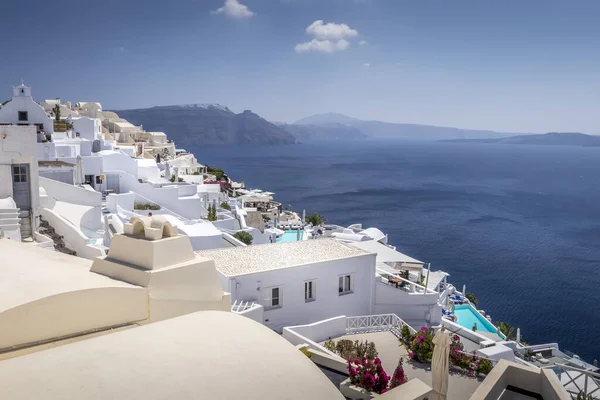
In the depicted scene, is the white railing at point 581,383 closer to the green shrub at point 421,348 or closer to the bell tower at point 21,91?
the green shrub at point 421,348

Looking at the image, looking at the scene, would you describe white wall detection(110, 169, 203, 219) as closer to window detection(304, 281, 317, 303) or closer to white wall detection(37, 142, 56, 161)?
white wall detection(37, 142, 56, 161)

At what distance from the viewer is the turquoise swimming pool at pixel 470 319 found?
30688 mm

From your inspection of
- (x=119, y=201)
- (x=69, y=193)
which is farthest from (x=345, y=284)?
(x=119, y=201)

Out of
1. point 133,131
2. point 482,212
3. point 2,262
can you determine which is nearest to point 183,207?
point 2,262

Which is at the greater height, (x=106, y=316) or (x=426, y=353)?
(x=106, y=316)

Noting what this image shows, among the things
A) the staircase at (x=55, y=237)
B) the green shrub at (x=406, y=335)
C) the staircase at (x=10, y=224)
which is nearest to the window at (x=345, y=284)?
the green shrub at (x=406, y=335)

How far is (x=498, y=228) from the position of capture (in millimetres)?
80562

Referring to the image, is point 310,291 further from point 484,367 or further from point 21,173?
point 21,173

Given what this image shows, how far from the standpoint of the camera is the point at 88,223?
24281 mm

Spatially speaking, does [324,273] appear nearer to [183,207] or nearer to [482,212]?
[183,207]

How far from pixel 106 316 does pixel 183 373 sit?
296 centimetres

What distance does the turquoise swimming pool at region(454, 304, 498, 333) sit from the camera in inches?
1208

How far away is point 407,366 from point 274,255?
23.3ft

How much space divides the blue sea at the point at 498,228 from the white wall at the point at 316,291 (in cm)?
2590
